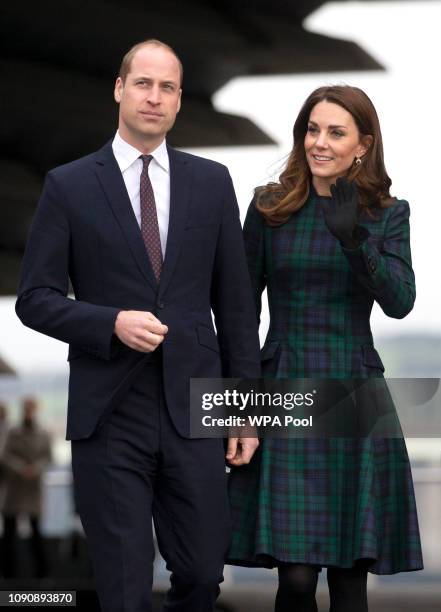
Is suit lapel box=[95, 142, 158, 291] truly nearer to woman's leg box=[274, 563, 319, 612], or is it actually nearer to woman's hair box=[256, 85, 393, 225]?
woman's hair box=[256, 85, 393, 225]

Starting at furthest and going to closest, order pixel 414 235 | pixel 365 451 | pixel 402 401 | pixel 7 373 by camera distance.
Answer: pixel 7 373, pixel 414 235, pixel 402 401, pixel 365 451

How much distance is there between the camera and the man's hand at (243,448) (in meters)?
2.91

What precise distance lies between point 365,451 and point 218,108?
189cm

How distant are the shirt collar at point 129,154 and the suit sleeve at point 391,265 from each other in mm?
431

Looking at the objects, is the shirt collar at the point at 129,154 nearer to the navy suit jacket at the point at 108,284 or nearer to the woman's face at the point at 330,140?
the navy suit jacket at the point at 108,284

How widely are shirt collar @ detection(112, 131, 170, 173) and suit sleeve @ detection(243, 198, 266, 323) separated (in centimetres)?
26

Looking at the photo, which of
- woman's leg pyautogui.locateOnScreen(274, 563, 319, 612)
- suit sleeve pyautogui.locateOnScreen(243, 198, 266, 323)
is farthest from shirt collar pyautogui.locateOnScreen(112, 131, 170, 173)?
woman's leg pyautogui.locateOnScreen(274, 563, 319, 612)

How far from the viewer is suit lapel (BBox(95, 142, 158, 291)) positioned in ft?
9.09

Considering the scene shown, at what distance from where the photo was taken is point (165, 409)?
2760 millimetres

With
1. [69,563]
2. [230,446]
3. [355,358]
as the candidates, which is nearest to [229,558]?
[230,446]

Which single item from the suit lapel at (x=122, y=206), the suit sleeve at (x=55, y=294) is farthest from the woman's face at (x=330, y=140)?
the suit sleeve at (x=55, y=294)

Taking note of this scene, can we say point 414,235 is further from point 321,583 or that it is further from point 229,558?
point 229,558

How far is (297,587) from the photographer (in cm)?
292

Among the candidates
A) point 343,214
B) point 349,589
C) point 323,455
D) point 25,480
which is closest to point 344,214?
point 343,214
